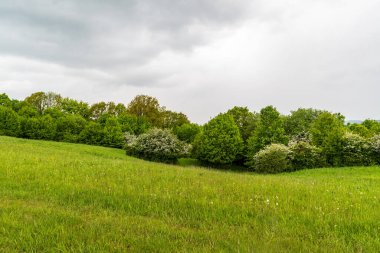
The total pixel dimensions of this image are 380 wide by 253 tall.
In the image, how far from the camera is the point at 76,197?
25.6ft

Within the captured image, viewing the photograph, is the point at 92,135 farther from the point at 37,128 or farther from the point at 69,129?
the point at 37,128

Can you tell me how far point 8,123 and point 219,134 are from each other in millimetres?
42452

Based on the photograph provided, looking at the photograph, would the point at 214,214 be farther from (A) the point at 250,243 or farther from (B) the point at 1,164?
(B) the point at 1,164

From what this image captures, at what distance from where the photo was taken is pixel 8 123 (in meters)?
59.4

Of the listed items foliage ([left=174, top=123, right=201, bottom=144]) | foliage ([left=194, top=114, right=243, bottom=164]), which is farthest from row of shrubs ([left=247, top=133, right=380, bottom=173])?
foliage ([left=174, top=123, right=201, bottom=144])

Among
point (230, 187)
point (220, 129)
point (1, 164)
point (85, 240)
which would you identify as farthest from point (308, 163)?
point (85, 240)

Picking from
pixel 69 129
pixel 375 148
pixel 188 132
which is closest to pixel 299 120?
pixel 188 132

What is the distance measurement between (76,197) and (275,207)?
5020mm

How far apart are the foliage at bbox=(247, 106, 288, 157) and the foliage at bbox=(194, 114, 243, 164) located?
312 cm

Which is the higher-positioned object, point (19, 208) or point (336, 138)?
point (336, 138)

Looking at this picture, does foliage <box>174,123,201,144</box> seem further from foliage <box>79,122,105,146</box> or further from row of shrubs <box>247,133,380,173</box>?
row of shrubs <box>247,133,380,173</box>

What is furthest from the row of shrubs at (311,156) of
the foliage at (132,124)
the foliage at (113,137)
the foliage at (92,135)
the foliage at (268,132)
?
the foliage at (92,135)

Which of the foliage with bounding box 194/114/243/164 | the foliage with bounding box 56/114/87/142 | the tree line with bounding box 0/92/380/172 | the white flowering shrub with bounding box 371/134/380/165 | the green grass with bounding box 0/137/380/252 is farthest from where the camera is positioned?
the foliage with bounding box 56/114/87/142

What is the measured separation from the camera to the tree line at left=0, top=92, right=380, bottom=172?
3422cm
